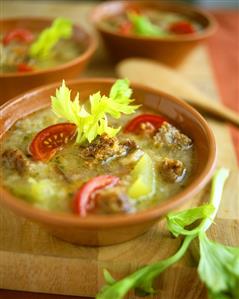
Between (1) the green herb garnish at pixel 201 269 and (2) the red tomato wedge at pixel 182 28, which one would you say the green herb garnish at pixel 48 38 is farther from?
(1) the green herb garnish at pixel 201 269

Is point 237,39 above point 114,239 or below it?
below

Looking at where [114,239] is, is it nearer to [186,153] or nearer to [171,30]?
[186,153]

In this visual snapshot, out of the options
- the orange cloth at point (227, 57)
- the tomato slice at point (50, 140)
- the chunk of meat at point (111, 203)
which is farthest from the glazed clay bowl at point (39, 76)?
the chunk of meat at point (111, 203)

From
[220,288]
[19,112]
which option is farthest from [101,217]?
[19,112]

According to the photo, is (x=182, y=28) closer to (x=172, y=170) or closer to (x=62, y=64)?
(x=62, y=64)

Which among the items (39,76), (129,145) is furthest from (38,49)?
(129,145)

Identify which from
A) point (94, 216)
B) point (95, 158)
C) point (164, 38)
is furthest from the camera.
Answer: point (164, 38)
